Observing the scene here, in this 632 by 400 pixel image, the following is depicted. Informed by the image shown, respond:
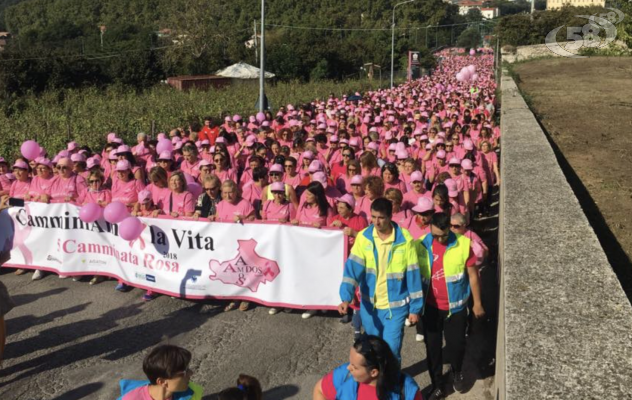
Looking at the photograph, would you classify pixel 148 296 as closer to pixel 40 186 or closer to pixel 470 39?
pixel 40 186

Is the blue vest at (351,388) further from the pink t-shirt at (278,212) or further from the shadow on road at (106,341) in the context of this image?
the pink t-shirt at (278,212)

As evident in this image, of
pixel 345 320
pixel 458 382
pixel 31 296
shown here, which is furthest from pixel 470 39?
pixel 458 382

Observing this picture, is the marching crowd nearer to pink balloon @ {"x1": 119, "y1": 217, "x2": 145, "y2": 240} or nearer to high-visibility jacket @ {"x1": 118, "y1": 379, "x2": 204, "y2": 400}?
high-visibility jacket @ {"x1": 118, "y1": 379, "x2": 204, "y2": 400}

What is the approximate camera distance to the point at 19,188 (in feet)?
28.0

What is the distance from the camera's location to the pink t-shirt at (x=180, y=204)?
7.41m

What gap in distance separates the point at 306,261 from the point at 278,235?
0.42 m

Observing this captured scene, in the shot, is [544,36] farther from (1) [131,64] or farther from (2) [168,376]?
(2) [168,376]

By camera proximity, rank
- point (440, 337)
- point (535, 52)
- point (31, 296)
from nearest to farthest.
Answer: point (440, 337) → point (31, 296) → point (535, 52)

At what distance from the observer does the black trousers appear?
16.9ft

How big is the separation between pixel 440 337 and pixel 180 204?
144 inches

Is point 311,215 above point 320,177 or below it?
below

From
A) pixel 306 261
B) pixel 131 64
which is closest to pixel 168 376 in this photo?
pixel 306 261

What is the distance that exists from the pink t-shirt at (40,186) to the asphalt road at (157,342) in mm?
1331

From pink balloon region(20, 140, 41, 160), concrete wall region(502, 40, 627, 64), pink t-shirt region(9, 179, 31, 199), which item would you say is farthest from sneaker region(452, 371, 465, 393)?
concrete wall region(502, 40, 627, 64)
